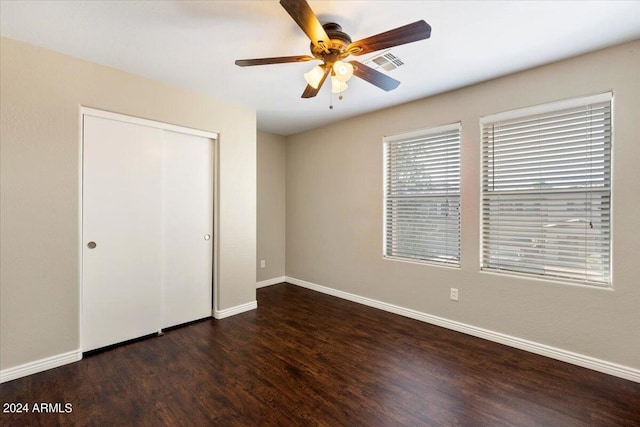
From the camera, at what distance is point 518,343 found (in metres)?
2.62

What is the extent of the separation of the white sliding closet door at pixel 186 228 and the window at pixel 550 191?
9.71 feet

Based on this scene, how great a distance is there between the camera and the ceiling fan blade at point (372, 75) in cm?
198

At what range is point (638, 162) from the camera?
6.97 feet

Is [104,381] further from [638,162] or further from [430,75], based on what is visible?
[638,162]

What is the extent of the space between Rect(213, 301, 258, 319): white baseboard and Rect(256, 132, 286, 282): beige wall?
0.97m

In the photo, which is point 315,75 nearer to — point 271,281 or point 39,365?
point 39,365

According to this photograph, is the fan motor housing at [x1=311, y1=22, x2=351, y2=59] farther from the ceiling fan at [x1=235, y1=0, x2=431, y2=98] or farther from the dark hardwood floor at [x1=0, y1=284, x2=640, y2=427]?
the dark hardwood floor at [x1=0, y1=284, x2=640, y2=427]

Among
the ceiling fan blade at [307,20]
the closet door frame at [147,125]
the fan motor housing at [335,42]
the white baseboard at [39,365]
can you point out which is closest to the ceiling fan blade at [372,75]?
the fan motor housing at [335,42]

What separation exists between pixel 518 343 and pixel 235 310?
9.62 ft

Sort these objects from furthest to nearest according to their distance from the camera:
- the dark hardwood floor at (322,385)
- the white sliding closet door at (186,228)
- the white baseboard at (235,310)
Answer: the white baseboard at (235,310) < the white sliding closet door at (186,228) < the dark hardwood floor at (322,385)

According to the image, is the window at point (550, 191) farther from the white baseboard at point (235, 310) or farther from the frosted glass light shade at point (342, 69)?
the white baseboard at point (235, 310)

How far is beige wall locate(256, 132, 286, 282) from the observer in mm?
4660

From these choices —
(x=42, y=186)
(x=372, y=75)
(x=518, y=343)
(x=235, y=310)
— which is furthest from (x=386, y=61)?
(x=235, y=310)

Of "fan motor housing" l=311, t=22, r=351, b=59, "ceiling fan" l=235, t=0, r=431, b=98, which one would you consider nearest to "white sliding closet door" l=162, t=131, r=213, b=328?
"ceiling fan" l=235, t=0, r=431, b=98
